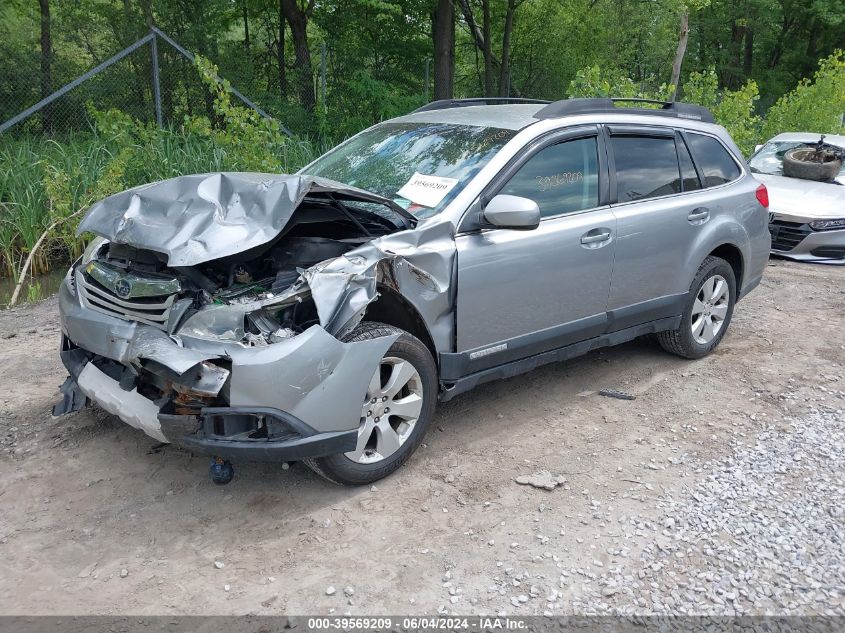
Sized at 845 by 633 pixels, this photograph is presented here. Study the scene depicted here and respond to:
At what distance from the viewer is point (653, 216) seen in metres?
4.69

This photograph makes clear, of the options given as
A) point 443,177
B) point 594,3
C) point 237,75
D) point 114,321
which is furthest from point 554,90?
point 114,321

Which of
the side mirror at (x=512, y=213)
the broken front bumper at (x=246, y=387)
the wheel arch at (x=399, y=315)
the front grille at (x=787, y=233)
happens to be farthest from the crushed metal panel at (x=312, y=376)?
the front grille at (x=787, y=233)

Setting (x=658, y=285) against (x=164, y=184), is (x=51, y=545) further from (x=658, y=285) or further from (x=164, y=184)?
(x=658, y=285)

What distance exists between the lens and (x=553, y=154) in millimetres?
4242

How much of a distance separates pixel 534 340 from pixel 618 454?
79 cm

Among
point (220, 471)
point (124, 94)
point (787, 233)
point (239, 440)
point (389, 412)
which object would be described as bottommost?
→ point (787, 233)

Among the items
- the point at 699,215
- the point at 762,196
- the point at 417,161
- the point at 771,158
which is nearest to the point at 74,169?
the point at 417,161

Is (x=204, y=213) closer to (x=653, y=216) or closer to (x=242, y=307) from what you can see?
(x=242, y=307)

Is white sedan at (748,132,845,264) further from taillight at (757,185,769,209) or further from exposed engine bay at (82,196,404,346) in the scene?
exposed engine bay at (82,196,404,346)

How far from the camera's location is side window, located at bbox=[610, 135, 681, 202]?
4586mm

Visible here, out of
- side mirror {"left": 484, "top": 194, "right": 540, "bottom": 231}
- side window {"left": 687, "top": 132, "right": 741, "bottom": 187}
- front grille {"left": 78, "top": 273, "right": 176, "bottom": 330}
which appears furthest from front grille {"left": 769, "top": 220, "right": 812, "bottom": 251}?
front grille {"left": 78, "top": 273, "right": 176, "bottom": 330}

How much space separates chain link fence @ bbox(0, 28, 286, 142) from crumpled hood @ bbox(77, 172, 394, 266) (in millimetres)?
5857

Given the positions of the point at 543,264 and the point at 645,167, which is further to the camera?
the point at 645,167

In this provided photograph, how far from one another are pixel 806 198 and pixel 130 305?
8.60 metres
